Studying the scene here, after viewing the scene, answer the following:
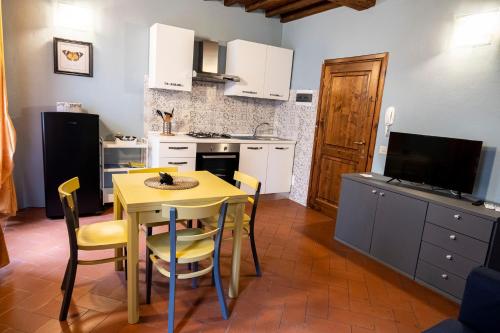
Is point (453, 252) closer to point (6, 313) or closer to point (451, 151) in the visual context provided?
point (451, 151)

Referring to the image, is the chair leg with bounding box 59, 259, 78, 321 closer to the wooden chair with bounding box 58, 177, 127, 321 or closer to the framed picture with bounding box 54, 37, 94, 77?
the wooden chair with bounding box 58, 177, 127, 321

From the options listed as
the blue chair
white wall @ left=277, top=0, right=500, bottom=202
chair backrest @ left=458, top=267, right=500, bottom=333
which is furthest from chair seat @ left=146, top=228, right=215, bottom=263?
white wall @ left=277, top=0, right=500, bottom=202

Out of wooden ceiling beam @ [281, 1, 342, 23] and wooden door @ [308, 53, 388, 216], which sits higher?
wooden ceiling beam @ [281, 1, 342, 23]

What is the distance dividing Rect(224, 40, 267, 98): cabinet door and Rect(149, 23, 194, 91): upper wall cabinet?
26.1 inches

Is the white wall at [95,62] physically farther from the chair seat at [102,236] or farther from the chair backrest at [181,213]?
the chair backrest at [181,213]

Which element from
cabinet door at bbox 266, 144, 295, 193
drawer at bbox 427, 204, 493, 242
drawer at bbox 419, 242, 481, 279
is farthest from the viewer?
cabinet door at bbox 266, 144, 295, 193

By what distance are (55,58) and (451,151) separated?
13.6 feet

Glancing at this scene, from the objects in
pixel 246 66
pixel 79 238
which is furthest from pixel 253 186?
pixel 246 66

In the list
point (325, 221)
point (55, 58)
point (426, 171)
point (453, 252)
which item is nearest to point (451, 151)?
point (426, 171)

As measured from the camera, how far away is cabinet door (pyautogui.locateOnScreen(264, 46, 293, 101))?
4.73 m

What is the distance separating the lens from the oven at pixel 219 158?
414 cm

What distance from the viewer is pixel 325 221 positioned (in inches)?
164

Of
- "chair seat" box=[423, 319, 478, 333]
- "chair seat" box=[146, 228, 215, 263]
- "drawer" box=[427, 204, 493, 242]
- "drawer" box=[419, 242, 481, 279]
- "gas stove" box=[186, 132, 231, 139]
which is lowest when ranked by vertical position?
"drawer" box=[419, 242, 481, 279]

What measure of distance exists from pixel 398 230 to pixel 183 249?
198 centimetres
